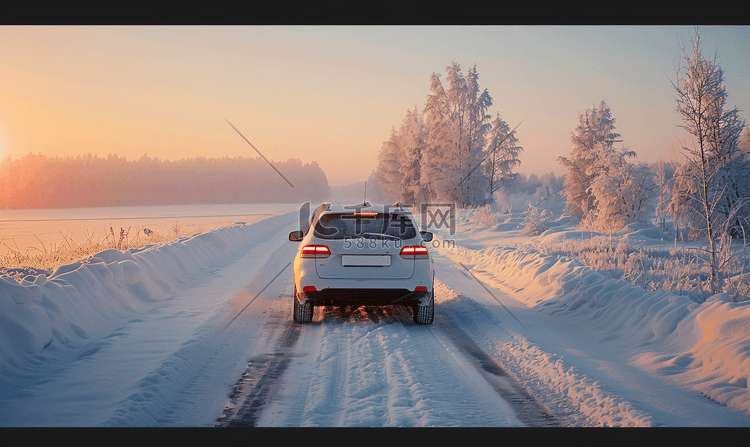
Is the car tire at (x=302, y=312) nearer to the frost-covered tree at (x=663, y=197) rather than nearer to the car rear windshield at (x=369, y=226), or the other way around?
the car rear windshield at (x=369, y=226)

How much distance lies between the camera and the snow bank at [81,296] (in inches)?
190

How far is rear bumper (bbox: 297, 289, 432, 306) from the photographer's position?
614cm

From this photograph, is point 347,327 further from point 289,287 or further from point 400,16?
point 400,16

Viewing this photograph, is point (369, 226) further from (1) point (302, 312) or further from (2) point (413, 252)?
(1) point (302, 312)

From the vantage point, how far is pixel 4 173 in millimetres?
21906

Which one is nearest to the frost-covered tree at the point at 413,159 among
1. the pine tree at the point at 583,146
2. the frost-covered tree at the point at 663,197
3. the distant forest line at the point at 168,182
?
the pine tree at the point at 583,146

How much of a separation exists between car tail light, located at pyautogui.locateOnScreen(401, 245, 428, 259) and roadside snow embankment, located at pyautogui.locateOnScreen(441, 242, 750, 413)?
104 inches

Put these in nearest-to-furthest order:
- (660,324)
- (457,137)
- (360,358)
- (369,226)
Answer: (360,358) < (660,324) < (369,226) < (457,137)

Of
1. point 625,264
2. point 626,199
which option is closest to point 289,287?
point 625,264

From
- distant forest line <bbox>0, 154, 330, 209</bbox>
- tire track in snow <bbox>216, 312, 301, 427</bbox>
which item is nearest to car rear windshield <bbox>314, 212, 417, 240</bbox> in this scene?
tire track in snow <bbox>216, 312, 301, 427</bbox>

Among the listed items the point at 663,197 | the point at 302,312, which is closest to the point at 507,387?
the point at 302,312

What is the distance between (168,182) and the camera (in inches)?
6122

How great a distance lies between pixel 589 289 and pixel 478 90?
34423 mm

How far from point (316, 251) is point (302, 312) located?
3.53 feet
